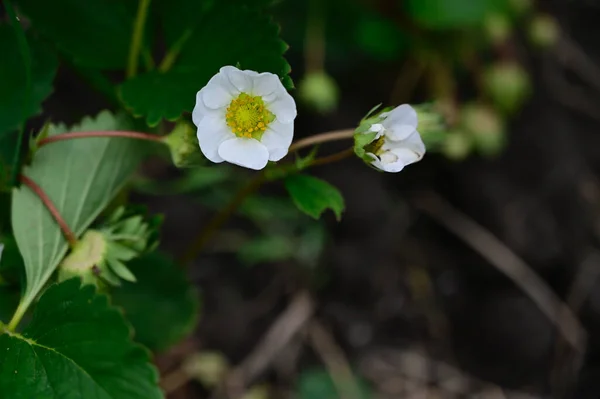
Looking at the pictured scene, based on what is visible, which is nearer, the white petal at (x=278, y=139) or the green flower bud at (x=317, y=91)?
the white petal at (x=278, y=139)

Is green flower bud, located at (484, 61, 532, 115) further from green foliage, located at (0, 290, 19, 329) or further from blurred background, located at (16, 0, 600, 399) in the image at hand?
green foliage, located at (0, 290, 19, 329)

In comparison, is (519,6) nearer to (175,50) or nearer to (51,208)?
(175,50)

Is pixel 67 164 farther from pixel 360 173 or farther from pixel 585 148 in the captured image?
pixel 585 148

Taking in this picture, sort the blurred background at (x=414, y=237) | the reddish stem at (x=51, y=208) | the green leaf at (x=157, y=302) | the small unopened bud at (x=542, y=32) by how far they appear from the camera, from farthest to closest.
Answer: the small unopened bud at (x=542, y=32), the blurred background at (x=414, y=237), the green leaf at (x=157, y=302), the reddish stem at (x=51, y=208)

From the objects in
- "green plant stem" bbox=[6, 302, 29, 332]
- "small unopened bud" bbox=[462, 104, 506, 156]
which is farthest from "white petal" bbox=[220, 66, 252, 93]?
"small unopened bud" bbox=[462, 104, 506, 156]

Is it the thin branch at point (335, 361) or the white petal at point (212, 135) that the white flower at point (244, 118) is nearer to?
the white petal at point (212, 135)

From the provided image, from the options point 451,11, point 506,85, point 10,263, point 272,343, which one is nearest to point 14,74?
point 10,263

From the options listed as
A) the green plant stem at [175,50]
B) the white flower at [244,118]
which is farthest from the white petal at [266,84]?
the green plant stem at [175,50]

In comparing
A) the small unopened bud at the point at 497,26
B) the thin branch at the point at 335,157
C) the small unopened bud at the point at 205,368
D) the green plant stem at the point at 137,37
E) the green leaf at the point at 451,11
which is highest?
the small unopened bud at the point at 497,26
